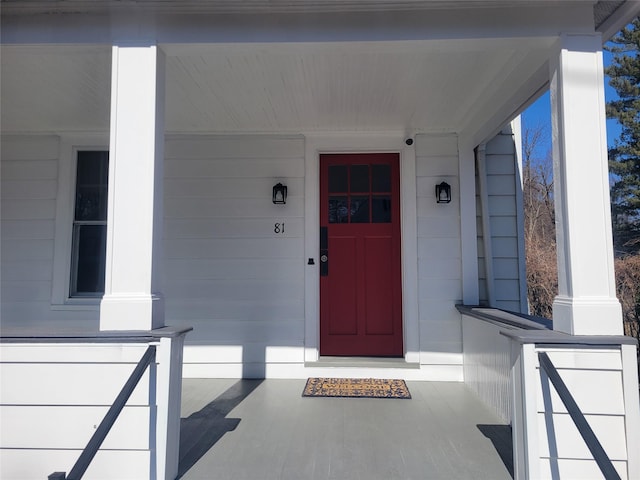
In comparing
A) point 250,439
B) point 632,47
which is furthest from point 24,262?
point 632,47

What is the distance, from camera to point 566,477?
6.26 ft

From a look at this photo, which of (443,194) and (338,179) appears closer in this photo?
(443,194)

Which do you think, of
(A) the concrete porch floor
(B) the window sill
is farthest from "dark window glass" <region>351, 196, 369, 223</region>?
(B) the window sill

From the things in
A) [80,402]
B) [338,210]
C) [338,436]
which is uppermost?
[338,210]

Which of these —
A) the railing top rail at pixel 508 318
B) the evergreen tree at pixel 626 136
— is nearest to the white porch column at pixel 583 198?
the railing top rail at pixel 508 318

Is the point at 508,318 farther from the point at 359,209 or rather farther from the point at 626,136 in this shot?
the point at 626,136

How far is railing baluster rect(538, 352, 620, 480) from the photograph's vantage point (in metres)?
1.47

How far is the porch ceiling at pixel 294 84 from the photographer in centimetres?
229

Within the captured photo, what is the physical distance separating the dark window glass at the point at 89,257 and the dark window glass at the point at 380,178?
264cm

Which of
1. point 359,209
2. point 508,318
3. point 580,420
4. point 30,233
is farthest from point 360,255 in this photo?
point 30,233

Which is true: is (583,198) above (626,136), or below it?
below

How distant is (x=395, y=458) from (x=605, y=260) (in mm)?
1520

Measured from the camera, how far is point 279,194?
3811mm

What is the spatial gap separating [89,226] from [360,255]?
8.69 feet
